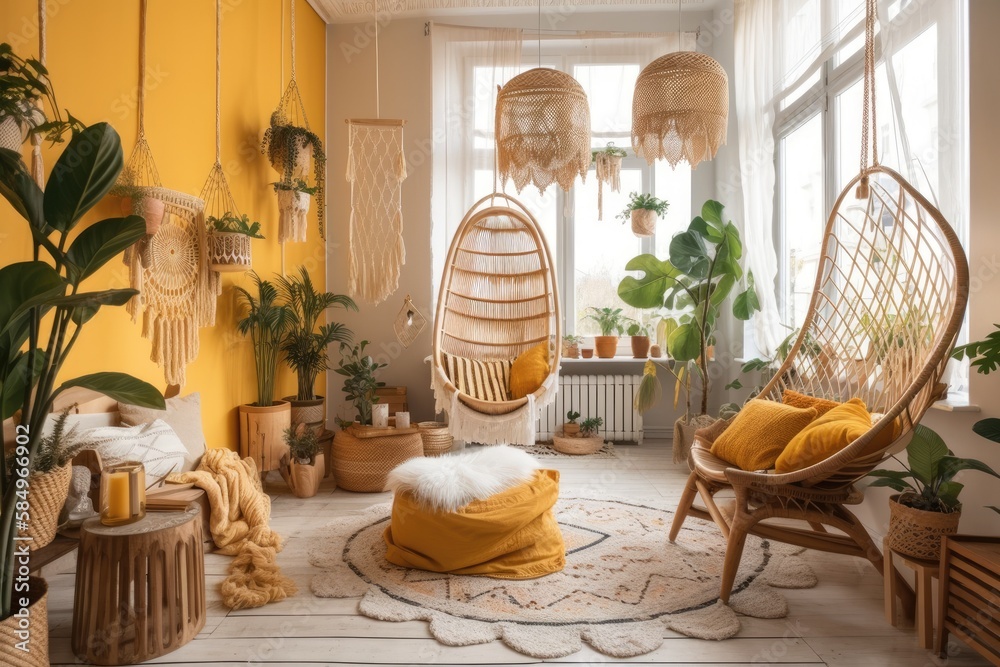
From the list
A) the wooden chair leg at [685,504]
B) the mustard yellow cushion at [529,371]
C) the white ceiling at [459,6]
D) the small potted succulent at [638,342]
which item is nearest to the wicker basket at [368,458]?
the mustard yellow cushion at [529,371]

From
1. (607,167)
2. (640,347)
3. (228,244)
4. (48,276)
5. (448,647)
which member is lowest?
(448,647)

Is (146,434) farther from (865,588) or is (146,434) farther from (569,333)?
(569,333)

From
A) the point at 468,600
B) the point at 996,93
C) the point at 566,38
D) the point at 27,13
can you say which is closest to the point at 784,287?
the point at 996,93

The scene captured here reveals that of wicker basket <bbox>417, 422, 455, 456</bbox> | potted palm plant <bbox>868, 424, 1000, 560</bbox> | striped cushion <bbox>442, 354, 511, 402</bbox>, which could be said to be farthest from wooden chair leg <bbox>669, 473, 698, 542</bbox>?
wicker basket <bbox>417, 422, 455, 456</bbox>

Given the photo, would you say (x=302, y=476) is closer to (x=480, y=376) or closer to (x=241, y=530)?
(x=241, y=530)

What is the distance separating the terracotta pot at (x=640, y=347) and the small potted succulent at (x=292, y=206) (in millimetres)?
2498

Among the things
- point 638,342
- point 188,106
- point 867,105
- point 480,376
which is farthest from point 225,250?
point 638,342

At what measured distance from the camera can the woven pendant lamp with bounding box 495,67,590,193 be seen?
2709mm

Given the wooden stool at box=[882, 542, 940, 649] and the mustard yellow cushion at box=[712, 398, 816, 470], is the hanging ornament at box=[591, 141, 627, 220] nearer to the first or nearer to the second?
the mustard yellow cushion at box=[712, 398, 816, 470]

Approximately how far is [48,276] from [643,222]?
367 cm

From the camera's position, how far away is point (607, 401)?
4.48 metres

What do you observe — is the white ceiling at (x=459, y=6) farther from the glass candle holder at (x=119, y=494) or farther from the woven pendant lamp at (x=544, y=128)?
the glass candle holder at (x=119, y=494)

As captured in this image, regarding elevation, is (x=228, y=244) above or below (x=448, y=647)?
above

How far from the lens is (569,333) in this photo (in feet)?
15.7
